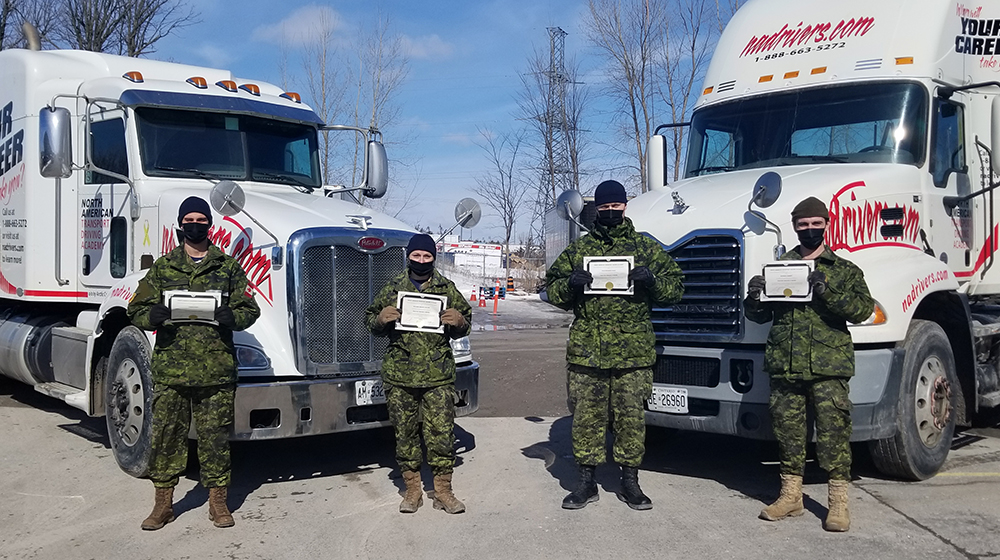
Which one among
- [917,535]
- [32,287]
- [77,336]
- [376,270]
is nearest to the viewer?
[917,535]

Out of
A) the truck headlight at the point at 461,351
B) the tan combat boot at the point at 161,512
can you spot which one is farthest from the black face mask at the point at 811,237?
the tan combat boot at the point at 161,512

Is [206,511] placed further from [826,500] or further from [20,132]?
[20,132]

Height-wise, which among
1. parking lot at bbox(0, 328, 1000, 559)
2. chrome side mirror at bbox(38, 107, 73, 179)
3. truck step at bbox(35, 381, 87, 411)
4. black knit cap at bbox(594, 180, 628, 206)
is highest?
chrome side mirror at bbox(38, 107, 73, 179)

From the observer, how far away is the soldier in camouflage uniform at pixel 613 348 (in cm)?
553

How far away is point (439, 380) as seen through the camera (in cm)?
557

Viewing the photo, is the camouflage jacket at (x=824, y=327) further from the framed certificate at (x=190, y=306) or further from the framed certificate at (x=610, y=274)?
the framed certificate at (x=190, y=306)

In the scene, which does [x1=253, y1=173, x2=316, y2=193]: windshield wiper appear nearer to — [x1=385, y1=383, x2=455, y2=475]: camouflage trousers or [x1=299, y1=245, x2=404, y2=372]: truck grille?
[x1=299, y1=245, x2=404, y2=372]: truck grille

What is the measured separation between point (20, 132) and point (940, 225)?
8425 millimetres

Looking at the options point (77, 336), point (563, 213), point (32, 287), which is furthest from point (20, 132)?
point (563, 213)

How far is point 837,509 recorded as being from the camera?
16.9ft

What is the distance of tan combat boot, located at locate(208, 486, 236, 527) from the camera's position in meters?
5.34

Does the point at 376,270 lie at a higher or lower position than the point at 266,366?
higher

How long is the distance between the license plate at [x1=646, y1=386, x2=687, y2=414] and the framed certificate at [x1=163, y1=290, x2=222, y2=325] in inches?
117

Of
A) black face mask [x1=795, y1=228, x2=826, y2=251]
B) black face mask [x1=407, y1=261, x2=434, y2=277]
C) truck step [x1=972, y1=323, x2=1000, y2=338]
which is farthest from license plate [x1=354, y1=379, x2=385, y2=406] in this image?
truck step [x1=972, y1=323, x2=1000, y2=338]
